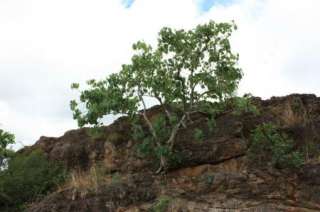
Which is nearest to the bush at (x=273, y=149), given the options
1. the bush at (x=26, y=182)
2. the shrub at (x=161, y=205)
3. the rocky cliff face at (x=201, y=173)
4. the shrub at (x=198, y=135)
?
the rocky cliff face at (x=201, y=173)

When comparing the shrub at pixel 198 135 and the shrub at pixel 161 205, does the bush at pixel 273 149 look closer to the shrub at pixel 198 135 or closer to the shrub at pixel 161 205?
the shrub at pixel 198 135

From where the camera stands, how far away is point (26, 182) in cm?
1941

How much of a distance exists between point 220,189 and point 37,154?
24.4 feet

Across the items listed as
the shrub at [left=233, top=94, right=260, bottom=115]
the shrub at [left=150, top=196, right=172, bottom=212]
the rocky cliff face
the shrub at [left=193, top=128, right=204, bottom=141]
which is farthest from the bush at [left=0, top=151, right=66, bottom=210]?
the shrub at [left=233, top=94, right=260, bottom=115]

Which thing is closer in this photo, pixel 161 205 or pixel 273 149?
pixel 161 205

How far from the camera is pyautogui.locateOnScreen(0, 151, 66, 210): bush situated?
1939cm

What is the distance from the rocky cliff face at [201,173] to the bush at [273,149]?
0.77 ft

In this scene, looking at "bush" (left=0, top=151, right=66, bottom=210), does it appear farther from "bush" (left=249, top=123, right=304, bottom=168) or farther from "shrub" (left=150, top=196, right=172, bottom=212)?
"bush" (left=249, top=123, right=304, bottom=168)

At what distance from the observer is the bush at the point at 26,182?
19391 mm

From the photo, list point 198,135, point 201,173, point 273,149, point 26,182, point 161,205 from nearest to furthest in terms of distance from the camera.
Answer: point 161,205 < point 273,149 < point 201,173 < point 198,135 < point 26,182

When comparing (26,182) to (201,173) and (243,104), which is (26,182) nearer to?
(201,173)

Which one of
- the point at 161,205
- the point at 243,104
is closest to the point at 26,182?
the point at 161,205

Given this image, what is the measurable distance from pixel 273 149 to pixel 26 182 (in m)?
7.52

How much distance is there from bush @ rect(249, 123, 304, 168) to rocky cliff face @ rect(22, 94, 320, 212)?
234 mm
